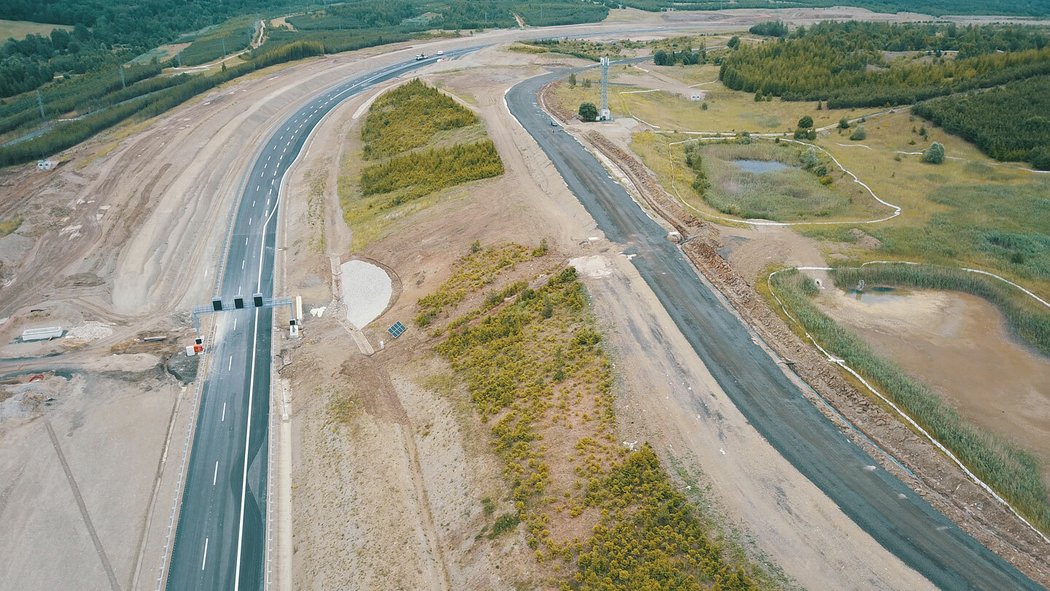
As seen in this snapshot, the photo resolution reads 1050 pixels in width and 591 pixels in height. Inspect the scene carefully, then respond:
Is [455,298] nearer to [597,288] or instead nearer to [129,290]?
[597,288]

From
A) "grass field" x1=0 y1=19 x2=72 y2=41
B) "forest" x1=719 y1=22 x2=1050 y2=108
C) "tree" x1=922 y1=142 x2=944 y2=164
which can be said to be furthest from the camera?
"grass field" x1=0 y1=19 x2=72 y2=41

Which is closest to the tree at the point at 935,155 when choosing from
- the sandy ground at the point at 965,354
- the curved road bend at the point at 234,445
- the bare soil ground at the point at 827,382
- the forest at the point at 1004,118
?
the forest at the point at 1004,118

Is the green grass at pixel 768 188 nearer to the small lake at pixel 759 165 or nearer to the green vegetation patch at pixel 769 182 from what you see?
the green vegetation patch at pixel 769 182

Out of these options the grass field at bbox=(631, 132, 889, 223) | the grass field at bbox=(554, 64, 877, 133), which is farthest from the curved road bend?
the grass field at bbox=(554, 64, 877, 133)

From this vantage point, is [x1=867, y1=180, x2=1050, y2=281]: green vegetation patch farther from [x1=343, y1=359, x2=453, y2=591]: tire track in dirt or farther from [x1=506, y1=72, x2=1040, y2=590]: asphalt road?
[x1=343, y1=359, x2=453, y2=591]: tire track in dirt

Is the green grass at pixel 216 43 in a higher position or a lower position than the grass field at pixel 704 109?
higher

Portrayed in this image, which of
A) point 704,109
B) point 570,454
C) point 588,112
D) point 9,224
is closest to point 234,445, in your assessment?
point 570,454
